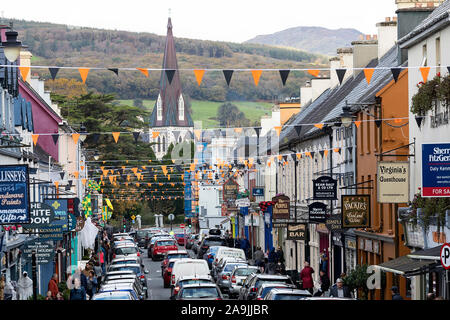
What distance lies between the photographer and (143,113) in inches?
3118

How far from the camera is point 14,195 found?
20.8 metres

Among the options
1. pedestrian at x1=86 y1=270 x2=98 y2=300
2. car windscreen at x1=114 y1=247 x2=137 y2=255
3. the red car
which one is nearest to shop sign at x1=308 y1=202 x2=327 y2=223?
pedestrian at x1=86 y1=270 x2=98 y2=300

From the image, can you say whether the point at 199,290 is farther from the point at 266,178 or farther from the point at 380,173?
the point at 266,178

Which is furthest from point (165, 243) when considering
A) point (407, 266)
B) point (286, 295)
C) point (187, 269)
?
point (286, 295)

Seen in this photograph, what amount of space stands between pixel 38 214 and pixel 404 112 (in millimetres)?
12236

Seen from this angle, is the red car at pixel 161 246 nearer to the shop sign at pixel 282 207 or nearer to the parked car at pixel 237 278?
the shop sign at pixel 282 207

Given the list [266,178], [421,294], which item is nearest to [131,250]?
[266,178]

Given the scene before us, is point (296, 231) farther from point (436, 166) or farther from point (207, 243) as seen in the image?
point (436, 166)

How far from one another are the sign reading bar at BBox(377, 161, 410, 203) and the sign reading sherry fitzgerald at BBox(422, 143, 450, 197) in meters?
4.88

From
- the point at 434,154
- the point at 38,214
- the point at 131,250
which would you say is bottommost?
the point at 131,250

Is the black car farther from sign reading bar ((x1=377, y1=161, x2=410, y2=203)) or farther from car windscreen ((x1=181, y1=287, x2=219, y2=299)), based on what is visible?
sign reading bar ((x1=377, y1=161, x2=410, y2=203))

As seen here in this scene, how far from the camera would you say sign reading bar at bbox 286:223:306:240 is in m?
39.3

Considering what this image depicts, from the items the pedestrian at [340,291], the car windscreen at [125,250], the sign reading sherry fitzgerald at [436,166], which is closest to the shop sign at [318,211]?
the pedestrian at [340,291]

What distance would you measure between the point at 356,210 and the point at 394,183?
17.8ft
